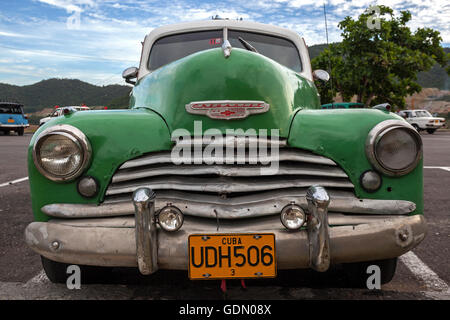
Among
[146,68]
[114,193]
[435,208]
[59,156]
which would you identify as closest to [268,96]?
[114,193]

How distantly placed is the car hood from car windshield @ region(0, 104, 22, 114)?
22.8 metres

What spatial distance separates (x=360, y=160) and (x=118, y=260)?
1371 mm

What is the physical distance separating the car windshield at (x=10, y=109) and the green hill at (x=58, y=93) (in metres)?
57.3

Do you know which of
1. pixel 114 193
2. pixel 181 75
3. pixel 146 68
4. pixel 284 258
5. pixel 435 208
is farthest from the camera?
pixel 435 208

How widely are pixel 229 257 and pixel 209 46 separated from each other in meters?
2.30

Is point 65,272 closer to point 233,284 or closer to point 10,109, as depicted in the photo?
point 233,284

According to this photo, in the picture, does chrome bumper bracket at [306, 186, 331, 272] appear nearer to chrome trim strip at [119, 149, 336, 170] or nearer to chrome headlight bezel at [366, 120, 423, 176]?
chrome trim strip at [119, 149, 336, 170]

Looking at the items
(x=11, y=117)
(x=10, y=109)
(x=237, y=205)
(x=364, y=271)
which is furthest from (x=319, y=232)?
(x=10, y=109)

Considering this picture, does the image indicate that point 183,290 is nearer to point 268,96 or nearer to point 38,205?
point 38,205

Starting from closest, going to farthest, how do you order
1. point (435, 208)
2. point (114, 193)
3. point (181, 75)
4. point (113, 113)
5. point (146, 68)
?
Result: point (114, 193) → point (113, 113) → point (181, 75) → point (146, 68) → point (435, 208)

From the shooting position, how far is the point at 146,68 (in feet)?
12.5

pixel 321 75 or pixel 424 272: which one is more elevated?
pixel 321 75

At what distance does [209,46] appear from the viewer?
364 centimetres

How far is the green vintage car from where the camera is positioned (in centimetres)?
192
